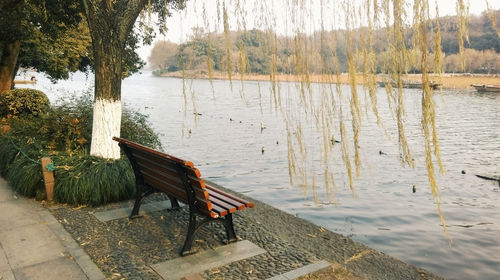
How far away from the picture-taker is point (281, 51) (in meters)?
3.21

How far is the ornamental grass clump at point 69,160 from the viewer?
239 inches

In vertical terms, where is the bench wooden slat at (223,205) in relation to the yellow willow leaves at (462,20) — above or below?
below

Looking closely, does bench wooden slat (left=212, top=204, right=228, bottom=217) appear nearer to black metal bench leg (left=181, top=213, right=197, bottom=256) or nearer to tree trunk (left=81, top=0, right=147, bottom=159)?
black metal bench leg (left=181, top=213, right=197, bottom=256)

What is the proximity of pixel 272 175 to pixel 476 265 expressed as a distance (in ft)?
26.5

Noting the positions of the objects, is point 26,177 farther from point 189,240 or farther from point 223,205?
point 223,205

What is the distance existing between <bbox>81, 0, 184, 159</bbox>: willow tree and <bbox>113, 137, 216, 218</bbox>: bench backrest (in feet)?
4.67

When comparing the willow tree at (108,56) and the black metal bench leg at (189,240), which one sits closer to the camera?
the black metal bench leg at (189,240)

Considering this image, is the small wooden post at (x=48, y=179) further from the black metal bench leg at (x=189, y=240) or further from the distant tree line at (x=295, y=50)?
the distant tree line at (x=295, y=50)

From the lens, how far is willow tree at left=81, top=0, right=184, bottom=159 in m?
6.34

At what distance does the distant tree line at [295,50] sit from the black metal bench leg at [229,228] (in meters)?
1.74

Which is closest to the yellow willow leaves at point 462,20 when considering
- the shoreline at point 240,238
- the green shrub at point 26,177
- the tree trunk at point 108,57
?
the shoreline at point 240,238

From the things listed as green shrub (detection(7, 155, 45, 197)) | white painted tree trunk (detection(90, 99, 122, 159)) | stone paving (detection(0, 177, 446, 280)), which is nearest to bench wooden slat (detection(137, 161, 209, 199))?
stone paving (detection(0, 177, 446, 280))

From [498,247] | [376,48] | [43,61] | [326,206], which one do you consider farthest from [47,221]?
[43,61]

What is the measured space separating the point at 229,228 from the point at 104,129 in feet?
10.5
